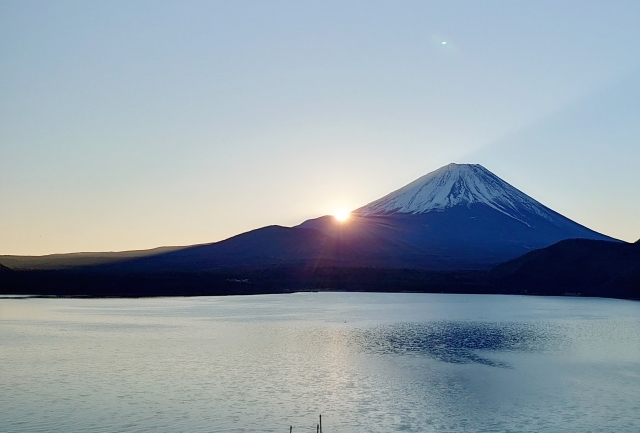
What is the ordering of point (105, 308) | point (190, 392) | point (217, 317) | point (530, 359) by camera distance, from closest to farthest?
1. point (190, 392)
2. point (530, 359)
3. point (217, 317)
4. point (105, 308)

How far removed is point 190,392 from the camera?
27.1 metres

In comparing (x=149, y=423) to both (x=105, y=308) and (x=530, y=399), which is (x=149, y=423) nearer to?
(x=530, y=399)

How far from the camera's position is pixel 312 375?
1256 inches

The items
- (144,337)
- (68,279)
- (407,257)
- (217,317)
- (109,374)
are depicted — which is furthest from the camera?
(407,257)

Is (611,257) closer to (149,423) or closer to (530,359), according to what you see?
(530,359)

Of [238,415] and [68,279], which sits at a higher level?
[68,279]

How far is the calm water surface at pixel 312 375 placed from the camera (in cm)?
2300

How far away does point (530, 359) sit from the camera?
38625 millimetres

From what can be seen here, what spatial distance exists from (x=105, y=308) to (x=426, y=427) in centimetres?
5714

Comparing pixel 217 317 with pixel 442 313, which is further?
pixel 442 313

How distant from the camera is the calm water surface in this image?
23.0 metres

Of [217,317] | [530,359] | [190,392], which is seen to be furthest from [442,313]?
[190,392]

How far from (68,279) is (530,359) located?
76.5 m

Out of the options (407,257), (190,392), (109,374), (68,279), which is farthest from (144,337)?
(407,257)
